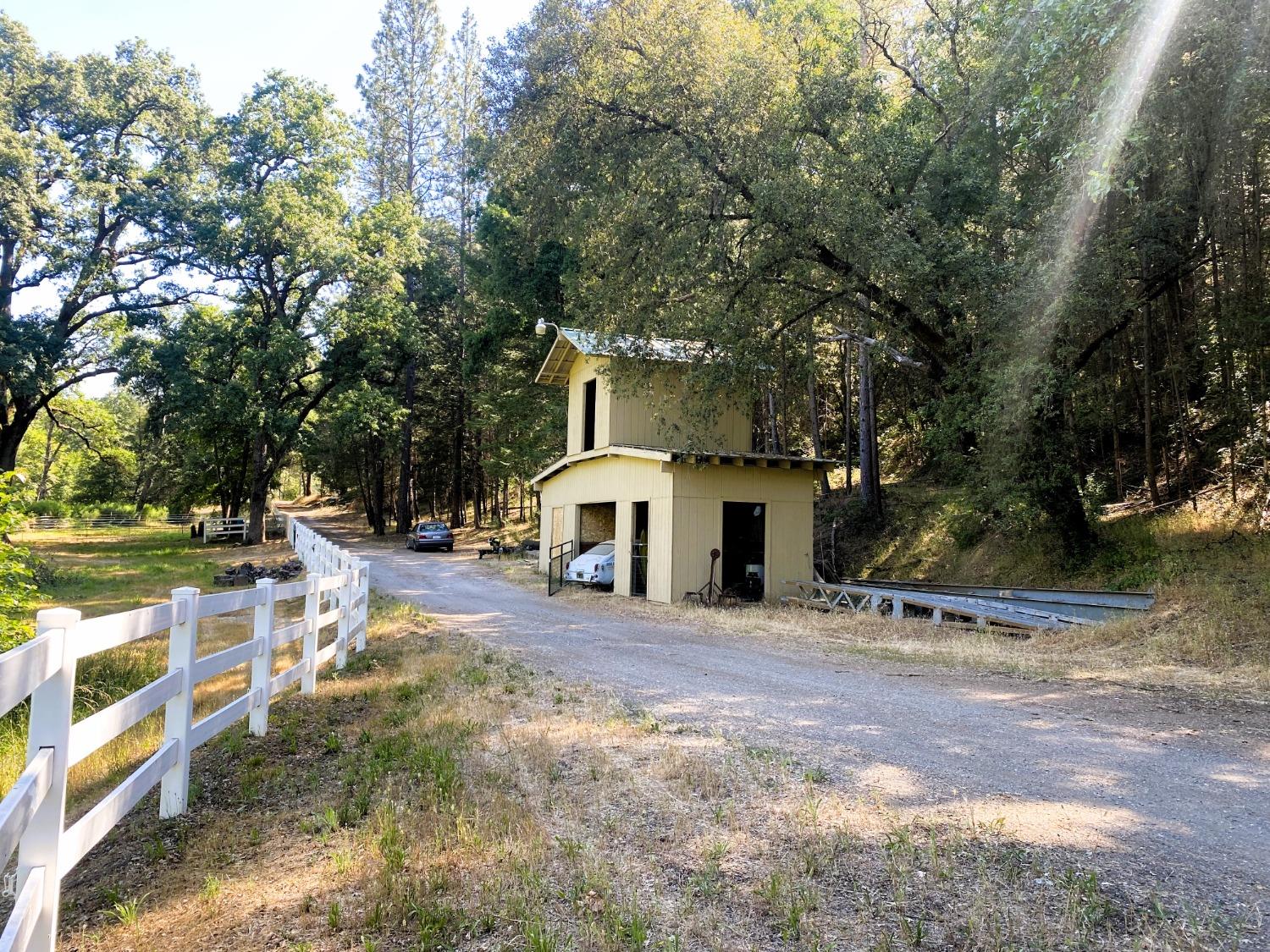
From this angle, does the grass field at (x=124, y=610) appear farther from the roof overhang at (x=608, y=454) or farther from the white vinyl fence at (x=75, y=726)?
the roof overhang at (x=608, y=454)

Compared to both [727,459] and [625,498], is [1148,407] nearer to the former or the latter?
[727,459]

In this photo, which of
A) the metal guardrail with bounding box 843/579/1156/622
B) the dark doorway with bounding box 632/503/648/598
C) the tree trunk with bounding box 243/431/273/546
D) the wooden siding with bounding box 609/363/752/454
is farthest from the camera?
the tree trunk with bounding box 243/431/273/546

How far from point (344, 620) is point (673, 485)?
8292 millimetres

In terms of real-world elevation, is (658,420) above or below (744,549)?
above

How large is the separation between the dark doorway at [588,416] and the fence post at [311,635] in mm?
12916

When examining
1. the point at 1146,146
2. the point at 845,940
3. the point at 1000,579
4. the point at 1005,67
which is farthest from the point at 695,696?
the point at 1000,579

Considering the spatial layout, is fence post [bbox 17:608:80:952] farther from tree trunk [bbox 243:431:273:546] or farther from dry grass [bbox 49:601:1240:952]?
tree trunk [bbox 243:431:273:546]

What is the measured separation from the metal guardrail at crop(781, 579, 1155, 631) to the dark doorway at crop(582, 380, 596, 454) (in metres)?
6.62

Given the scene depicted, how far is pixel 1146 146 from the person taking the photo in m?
9.44

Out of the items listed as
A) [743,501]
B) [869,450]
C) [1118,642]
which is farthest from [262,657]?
[869,450]

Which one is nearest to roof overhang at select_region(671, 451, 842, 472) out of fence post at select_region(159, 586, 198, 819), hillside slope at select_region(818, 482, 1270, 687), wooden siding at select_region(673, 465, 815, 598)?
wooden siding at select_region(673, 465, 815, 598)

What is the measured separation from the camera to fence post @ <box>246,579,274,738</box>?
5.27 m

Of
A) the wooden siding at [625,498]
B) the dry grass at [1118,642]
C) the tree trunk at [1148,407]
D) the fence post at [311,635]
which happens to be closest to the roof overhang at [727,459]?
the wooden siding at [625,498]

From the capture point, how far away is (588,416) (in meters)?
19.9
